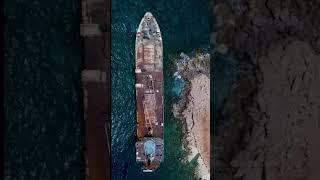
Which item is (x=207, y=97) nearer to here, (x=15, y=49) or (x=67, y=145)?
(x=67, y=145)

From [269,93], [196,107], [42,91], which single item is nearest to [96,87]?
[42,91]

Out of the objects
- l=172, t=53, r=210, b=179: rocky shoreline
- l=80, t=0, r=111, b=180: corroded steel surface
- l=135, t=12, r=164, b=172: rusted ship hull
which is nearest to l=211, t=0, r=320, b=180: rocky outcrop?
l=172, t=53, r=210, b=179: rocky shoreline

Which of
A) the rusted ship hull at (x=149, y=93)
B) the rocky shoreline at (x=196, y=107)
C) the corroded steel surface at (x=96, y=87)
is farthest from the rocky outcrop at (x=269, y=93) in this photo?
the corroded steel surface at (x=96, y=87)

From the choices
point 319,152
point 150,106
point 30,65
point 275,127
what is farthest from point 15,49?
point 319,152

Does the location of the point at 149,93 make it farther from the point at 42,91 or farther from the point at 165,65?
the point at 42,91

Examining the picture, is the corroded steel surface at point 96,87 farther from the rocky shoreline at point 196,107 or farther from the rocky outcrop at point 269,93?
the rocky outcrop at point 269,93

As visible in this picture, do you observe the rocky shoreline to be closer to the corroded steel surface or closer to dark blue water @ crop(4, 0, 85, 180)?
the corroded steel surface

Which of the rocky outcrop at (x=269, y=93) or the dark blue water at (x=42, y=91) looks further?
the rocky outcrop at (x=269, y=93)

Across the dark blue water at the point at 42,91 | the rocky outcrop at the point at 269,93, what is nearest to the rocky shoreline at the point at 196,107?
the rocky outcrop at the point at 269,93
